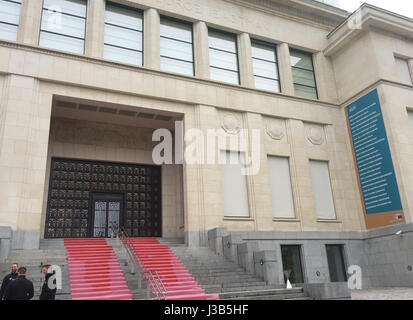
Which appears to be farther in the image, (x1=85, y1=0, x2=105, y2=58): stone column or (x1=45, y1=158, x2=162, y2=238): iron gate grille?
(x1=45, y1=158, x2=162, y2=238): iron gate grille

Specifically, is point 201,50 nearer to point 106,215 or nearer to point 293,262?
point 106,215

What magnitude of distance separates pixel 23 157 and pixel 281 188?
39.2 ft

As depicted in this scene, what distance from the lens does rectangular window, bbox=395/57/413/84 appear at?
20953mm

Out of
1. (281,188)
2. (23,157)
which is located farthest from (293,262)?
(23,157)

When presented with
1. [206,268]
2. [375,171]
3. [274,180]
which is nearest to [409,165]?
[375,171]

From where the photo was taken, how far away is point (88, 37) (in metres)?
17.5

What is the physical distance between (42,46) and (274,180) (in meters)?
12.4

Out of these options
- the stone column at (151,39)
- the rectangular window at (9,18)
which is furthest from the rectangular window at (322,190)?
the rectangular window at (9,18)

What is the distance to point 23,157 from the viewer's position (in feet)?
47.9

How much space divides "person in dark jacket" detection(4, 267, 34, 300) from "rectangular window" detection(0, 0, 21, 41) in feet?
38.5

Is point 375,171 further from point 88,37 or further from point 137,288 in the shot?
point 88,37

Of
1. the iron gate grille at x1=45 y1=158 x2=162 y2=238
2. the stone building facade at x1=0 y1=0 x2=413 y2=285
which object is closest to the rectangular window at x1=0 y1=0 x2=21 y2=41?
the stone building facade at x1=0 y1=0 x2=413 y2=285

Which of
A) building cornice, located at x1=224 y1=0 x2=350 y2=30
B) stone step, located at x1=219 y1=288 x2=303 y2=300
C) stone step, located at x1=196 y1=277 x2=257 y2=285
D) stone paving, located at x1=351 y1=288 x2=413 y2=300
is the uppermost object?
building cornice, located at x1=224 y1=0 x2=350 y2=30

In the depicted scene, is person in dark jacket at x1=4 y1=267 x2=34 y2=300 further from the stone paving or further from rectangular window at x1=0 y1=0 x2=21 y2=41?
rectangular window at x1=0 y1=0 x2=21 y2=41
